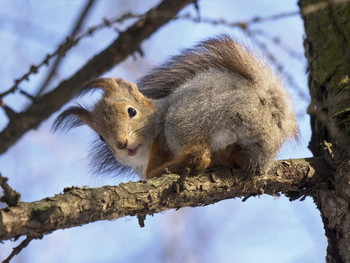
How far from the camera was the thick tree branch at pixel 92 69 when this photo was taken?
2.01 metres

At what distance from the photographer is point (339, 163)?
6.25 ft

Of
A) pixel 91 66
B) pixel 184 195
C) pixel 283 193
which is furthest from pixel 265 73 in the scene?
pixel 91 66

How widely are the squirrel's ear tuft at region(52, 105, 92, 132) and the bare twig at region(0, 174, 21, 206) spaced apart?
3.15ft

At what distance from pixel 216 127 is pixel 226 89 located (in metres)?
0.15

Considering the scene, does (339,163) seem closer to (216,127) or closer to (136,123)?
(216,127)

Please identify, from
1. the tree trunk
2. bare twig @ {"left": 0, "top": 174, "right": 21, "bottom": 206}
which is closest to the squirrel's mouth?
the tree trunk

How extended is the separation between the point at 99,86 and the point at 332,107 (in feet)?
2.85

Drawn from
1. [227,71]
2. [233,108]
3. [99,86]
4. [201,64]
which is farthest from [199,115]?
[99,86]

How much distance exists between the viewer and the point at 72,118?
2301 mm

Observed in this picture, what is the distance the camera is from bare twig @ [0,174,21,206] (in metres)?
1.22

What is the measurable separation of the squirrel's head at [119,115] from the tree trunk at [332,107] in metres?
0.62

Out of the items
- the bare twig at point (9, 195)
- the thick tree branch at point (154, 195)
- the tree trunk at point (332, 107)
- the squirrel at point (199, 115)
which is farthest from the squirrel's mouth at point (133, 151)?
the bare twig at point (9, 195)

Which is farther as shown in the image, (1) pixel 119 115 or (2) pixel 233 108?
(1) pixel 119 115

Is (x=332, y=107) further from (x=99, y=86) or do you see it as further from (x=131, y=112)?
(x=99, y=86)
